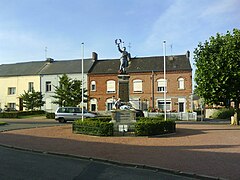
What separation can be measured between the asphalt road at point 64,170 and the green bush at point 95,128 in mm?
5529

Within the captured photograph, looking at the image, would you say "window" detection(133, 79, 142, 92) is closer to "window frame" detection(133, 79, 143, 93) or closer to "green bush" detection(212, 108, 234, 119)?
"window frame" detection(133, 79, 143, 93)

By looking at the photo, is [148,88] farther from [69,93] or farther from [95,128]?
[95,128]

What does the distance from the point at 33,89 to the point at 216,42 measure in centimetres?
3114

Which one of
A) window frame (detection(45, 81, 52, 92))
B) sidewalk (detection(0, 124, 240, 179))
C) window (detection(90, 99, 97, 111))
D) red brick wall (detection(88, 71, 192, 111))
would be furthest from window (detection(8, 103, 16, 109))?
sidewalk (detection(0, 124, 240, 179))

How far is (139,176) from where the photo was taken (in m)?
7.34

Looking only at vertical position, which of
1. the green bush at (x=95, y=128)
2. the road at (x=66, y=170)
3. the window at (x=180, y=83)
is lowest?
the road at (x=66, y=170)

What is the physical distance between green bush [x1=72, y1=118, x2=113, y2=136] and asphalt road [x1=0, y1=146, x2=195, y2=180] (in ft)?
18.1

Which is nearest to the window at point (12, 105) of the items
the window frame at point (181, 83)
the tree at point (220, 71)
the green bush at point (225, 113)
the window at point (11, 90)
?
the window at point (11, 90)

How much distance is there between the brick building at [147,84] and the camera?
40650 millimetres

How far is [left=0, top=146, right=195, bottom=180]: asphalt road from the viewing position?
281 inches

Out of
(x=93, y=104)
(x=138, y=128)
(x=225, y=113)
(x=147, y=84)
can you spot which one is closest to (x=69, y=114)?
(x=138, y=128)

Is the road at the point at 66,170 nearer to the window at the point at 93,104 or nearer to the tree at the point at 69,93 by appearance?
the tree at the point at 69,93

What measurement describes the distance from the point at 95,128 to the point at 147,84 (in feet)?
88.4

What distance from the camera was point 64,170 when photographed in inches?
312
